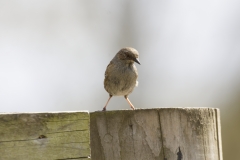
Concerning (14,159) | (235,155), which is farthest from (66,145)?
(235,155)

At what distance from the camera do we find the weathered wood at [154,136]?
4.09 meters

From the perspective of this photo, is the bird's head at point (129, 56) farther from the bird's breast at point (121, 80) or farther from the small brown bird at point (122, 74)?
the bird's breast at point (121, 80)

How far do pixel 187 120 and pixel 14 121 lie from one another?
4.76 ft

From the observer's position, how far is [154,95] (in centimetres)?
1678

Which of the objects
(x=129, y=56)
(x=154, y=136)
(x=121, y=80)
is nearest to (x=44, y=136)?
(x=154, y=136)

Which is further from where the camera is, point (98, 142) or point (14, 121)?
point (98, 142)

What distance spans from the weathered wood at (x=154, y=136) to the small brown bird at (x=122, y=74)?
3405 mm

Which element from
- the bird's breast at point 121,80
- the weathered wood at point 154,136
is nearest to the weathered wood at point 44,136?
the weathered wood at point 154,136

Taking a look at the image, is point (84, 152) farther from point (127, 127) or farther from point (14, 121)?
point (127, 127)

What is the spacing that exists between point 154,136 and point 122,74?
352cm

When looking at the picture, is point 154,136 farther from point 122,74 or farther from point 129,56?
point 129,56

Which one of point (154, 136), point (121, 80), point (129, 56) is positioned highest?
point (129, 56)

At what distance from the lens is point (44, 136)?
342 centimetres

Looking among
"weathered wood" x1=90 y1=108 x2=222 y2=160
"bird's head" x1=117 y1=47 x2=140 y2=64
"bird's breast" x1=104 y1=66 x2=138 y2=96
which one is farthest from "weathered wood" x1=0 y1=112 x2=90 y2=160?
"bird's head" x1=117 y1=47 x2=140 y2=64
